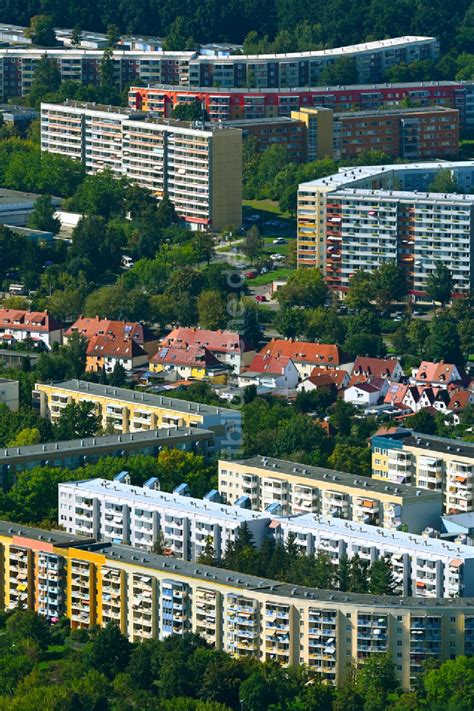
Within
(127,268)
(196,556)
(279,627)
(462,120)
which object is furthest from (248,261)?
(279,627)

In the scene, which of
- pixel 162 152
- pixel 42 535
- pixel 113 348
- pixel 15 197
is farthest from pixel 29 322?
pixel 42 535

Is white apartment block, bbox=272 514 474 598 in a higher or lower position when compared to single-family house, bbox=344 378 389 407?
higher

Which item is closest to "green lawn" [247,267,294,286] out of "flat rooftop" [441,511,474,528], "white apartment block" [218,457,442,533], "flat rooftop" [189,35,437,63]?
"flat rooftop" [189,35,437,63]

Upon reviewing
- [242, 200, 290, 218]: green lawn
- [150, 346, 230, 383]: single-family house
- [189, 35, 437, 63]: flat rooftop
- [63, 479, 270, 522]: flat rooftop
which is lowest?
[150, 346, 230, 383]: single-family house

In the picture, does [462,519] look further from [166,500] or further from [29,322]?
[29,322]

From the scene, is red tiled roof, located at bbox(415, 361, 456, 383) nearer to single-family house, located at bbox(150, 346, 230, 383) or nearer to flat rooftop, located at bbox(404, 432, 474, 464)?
single-family house, located at bbox(150, 346, 230, 383)

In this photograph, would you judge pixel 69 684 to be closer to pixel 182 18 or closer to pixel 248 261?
pixel 248 261
